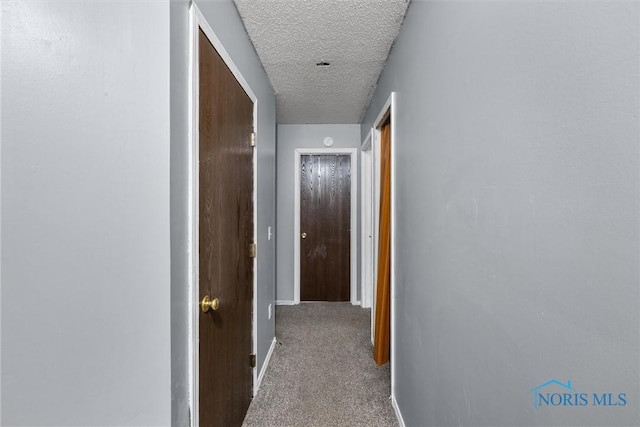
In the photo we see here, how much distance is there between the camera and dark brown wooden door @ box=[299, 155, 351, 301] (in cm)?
402

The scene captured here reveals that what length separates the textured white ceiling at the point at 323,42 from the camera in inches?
63.1

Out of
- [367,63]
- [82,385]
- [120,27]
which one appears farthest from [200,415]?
[367,63]

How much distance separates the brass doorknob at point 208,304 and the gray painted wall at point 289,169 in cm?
269

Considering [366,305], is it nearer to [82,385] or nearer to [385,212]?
[385,212]

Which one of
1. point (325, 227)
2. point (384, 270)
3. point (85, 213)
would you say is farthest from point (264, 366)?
point (325, 227)

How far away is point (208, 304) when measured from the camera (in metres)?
1.20

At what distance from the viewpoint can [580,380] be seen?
0.56m

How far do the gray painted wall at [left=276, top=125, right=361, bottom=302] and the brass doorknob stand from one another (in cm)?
269

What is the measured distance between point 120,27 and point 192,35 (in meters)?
0.23

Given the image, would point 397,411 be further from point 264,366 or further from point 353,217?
point 353,217

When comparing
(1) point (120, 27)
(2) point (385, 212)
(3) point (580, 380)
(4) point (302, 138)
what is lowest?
(3) point (580, 380)

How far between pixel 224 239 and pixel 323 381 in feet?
4.70

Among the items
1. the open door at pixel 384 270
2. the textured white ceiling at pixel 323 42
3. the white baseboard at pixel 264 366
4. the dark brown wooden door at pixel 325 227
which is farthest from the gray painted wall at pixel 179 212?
the dark brown wooden door at pixel 325 227

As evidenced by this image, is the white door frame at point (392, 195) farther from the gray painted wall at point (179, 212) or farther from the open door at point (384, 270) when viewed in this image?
the gray painted wall at point (179, 212)
